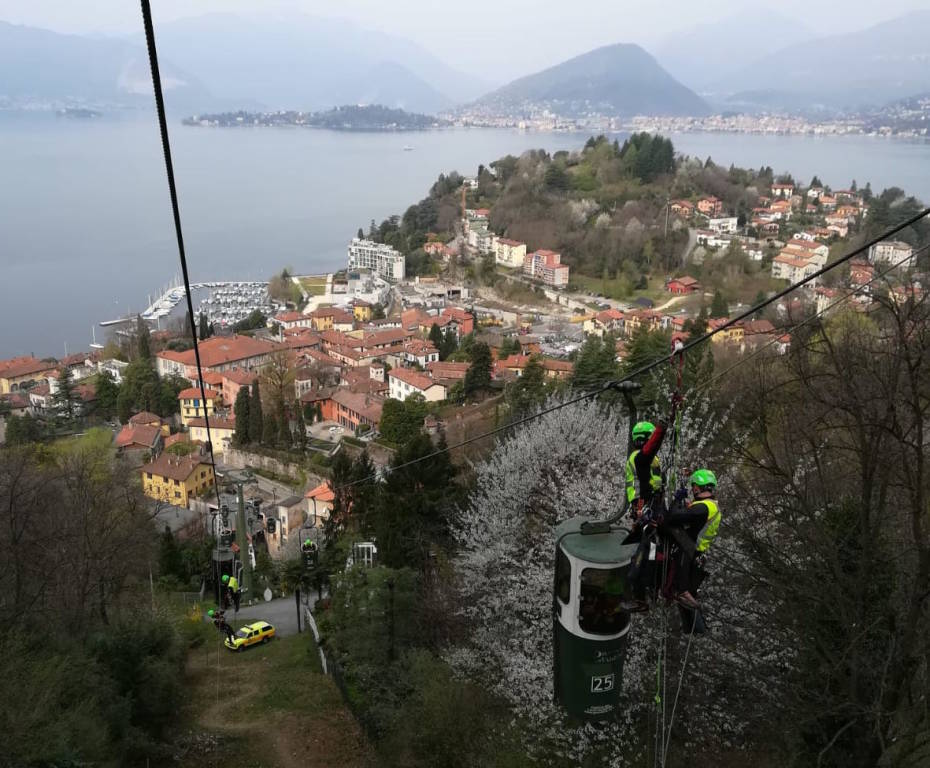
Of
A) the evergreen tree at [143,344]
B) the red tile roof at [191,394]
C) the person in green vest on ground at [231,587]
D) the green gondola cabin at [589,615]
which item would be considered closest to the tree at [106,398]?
the red tile roof at [191,394]

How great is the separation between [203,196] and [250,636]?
8104cm

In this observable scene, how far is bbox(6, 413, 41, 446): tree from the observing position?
2465cm

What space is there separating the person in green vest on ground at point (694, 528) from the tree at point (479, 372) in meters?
19.7

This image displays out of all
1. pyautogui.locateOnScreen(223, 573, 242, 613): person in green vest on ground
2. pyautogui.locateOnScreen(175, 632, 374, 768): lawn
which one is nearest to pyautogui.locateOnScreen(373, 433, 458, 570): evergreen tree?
pyautogui.locateOnScreen(175, 632, 374, 768): lawn

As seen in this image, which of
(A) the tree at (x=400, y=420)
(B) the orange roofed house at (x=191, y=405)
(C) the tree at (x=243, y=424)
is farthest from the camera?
(B) the orange roofed house at (x=191, y=405)

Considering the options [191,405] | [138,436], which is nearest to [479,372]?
[138,436]

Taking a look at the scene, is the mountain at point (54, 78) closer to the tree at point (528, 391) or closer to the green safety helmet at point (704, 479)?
the tree at point (528, 391)

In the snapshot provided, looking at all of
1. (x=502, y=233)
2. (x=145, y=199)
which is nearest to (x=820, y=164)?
(x=502, y=233)

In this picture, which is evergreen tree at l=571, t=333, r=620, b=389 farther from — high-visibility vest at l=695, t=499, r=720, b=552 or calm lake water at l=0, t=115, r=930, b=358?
calm lake water at l=0, t=115, r=930, b=358

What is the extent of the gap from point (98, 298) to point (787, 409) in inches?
1951

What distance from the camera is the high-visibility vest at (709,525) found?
297 cm

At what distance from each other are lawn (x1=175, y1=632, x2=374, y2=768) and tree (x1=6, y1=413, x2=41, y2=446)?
19.5m

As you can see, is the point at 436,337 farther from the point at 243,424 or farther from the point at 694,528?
the point at 694,528

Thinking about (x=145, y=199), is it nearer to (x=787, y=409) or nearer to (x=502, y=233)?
(x=502, y=233)
